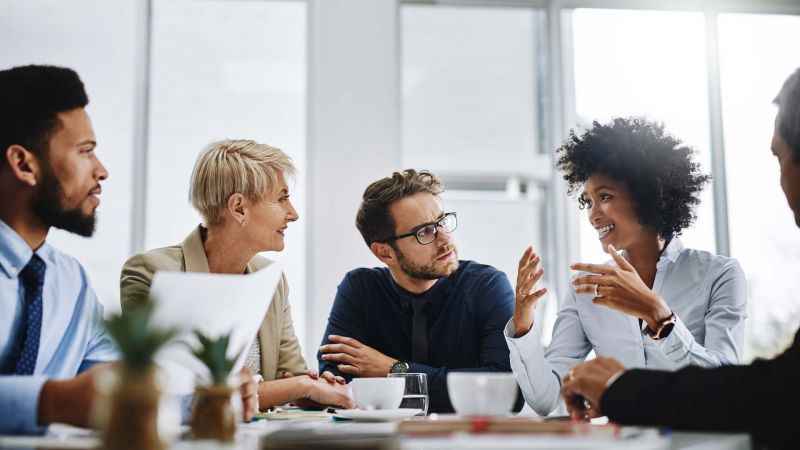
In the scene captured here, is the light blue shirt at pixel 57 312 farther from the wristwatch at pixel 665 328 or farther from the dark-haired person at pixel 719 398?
the wristwatch at pixel 665 328

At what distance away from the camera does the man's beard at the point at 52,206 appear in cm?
170

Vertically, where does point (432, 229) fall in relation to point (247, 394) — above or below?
above

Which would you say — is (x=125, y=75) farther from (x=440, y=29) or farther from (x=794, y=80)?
(x=794, y=80)

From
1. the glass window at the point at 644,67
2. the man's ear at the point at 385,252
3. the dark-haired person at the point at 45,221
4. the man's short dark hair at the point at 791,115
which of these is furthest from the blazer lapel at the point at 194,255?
the glass window at the point at 644,67

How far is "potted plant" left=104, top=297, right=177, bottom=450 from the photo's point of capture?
833 millimetres

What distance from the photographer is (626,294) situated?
6.47ft

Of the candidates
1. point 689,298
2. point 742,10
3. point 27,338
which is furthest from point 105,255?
point 742,10

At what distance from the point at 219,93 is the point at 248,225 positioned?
5.53 feet

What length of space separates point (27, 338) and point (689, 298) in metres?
1.79

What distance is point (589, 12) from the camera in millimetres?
4480

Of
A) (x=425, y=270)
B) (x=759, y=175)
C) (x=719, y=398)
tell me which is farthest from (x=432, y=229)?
(x=759, y=175)

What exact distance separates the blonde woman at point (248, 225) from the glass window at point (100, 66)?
139 cm

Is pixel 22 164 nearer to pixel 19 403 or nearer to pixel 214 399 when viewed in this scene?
pixel 19 403

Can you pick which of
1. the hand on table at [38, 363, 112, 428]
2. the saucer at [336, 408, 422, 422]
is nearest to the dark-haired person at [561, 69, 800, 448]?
the saucer at [336, 408, 422, 422]
